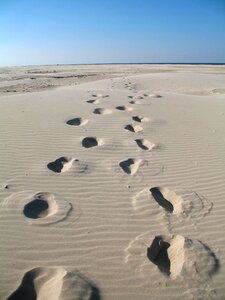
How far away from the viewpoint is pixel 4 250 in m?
2.89

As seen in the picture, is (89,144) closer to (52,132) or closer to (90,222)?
(52,132)

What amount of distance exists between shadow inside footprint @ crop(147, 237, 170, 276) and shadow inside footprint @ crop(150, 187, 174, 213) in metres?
0.62

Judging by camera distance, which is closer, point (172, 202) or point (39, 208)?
point (39, 208)

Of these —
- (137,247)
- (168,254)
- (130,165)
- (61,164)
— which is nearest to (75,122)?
(61,164)

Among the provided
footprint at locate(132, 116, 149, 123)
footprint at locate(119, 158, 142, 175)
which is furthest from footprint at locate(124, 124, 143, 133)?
footprint at locate(119, 158, 142, 175)

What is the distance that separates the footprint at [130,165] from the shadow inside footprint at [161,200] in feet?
1.73

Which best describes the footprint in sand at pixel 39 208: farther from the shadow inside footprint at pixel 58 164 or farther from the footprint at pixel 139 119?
the footprint at pixel 139 119

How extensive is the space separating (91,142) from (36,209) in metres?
2.41

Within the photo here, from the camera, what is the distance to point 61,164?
4695 mm

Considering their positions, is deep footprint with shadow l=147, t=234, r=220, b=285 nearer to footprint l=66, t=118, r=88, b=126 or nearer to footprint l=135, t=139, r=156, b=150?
footprint l=135, t=139, r=156, b=150

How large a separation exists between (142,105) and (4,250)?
6.62m

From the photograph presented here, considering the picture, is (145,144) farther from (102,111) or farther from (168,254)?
(168,254)

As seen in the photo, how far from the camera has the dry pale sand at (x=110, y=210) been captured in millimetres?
2666

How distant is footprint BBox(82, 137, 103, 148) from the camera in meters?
5.53
